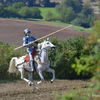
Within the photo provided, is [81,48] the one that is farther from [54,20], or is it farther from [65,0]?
[65,0]

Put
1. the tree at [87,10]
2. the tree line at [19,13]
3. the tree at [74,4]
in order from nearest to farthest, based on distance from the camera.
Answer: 1. the tree line at [19,13]
2. the tree at [87,10]
3. the tree at [74,4]

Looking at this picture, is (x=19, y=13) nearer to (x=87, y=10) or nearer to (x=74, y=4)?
(x=87, y=10)

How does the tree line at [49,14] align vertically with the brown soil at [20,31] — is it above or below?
above

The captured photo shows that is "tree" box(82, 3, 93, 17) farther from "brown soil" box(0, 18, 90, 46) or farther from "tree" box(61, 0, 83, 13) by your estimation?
"brown soil" box(0, 18, 90, 46)

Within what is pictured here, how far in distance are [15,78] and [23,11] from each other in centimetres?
4700

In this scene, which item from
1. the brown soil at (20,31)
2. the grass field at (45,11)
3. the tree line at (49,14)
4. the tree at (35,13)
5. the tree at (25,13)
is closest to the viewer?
the brown soil at (20,31)

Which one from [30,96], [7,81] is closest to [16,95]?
[30,96]

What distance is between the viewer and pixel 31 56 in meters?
11.2

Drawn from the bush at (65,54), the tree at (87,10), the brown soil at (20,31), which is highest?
the tree at (87,10)

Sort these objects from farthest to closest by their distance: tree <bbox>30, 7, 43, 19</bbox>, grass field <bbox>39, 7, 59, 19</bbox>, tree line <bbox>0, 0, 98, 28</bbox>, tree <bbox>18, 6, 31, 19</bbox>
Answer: grass field <bbox>39, 7, 59, 19</bbox> < tree <bbox>30, 7, 43, 19</bbox> < tree <bbox>18, 6, 31, 19</bbox> < tree line <bbox>0, 0, 98, 28</bbox>

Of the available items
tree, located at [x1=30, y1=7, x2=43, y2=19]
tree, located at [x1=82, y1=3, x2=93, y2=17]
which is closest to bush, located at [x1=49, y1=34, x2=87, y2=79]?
tree, located at [x1=30, y1=7, x2=43, y2=19]

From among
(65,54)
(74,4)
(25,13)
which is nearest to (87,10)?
(74,4)

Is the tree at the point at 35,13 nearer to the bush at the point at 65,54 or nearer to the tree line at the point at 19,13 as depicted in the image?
the tree line at the point at 19,13

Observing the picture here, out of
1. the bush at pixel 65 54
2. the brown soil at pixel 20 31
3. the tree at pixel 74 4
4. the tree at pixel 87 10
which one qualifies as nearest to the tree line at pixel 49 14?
the tree at pixel 87 10
